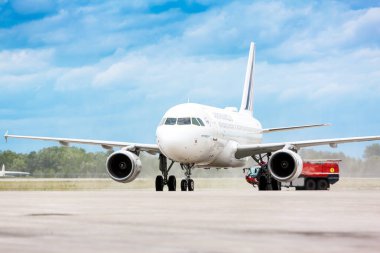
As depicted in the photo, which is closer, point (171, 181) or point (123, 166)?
point (171, 181)

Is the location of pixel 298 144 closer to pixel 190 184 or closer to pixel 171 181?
pixel 190 184

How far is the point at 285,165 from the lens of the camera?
3388cm

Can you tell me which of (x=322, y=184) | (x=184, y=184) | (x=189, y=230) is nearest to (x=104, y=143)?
(x=184, y=184)

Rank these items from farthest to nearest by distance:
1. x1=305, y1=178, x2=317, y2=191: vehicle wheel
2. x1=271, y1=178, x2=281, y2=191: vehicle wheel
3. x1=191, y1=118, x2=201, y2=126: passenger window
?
1. x1=305, y1=178, x2=317, y2=191: vehicle wheel
2. x1=271, y1=178, x2=281, y2=191: vehicle wheel
3. x1=191, y1=118, x2=201, y2=126: passenger window

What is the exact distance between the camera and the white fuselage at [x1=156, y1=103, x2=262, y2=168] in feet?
108

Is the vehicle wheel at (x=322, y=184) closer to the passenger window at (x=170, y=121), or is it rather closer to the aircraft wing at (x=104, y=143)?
the aircraft wing at (x=104, y=143)

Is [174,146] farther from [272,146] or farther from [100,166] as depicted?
[100,166]

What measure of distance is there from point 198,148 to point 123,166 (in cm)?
373

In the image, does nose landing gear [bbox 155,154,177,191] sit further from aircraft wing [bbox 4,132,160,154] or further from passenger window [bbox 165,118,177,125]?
passenger window [bbox 165,118,177,125]

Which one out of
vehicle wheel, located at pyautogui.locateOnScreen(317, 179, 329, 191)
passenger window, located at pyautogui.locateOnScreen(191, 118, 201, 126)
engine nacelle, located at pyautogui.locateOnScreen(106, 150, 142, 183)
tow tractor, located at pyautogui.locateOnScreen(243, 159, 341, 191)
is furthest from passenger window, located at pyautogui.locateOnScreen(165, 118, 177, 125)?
vehicle wheel, located at pyautogui.locateOnScreen(317, 179, 329, 191)

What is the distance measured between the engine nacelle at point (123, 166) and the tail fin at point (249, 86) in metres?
15.4

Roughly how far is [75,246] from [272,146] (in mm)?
28172

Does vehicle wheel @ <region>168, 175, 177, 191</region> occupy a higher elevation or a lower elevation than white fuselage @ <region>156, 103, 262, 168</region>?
lower

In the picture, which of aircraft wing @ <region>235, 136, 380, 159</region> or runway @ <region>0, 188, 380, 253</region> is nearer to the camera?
runway @ <region>0, 188, 380, 253</region>
